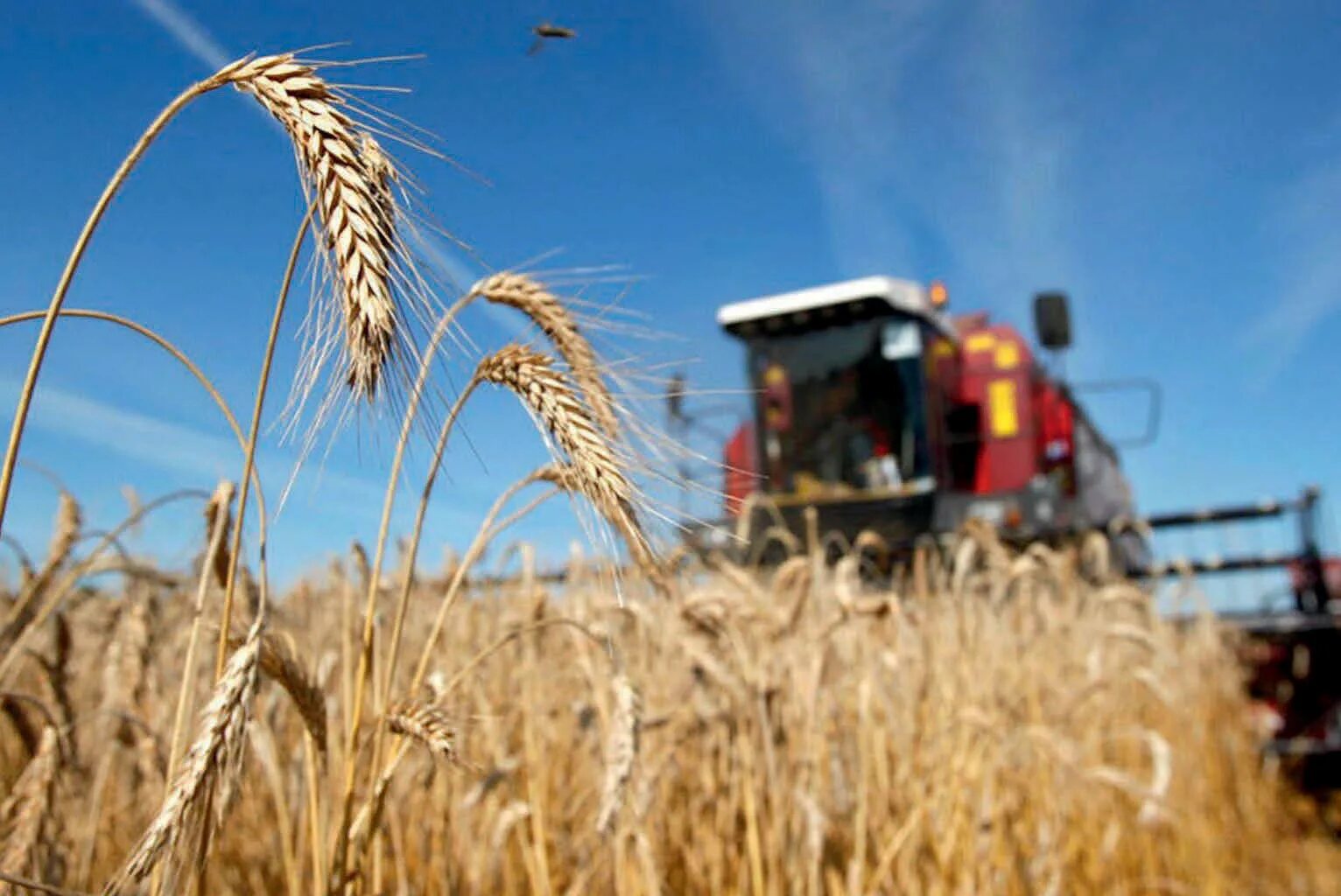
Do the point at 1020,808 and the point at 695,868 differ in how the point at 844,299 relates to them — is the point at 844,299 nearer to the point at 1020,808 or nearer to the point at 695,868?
the point at 1020,808

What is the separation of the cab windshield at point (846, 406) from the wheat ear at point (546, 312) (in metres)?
7.46

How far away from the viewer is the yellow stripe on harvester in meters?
9.95

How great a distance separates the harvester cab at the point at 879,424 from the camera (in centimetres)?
871

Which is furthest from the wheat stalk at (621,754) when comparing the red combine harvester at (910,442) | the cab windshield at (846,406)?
the cab windshield at (846,406)

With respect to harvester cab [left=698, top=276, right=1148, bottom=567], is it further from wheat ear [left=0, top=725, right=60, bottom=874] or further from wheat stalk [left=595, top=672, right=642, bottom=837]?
wheat ear [left=0, top=725, right=60, bottom=874]

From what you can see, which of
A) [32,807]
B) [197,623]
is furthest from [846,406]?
[197,623]

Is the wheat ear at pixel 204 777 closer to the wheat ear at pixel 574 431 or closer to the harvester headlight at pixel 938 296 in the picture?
the wheat ear at pixel 574 431

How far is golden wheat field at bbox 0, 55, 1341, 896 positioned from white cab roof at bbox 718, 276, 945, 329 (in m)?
4.40

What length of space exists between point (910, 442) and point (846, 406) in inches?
24.7

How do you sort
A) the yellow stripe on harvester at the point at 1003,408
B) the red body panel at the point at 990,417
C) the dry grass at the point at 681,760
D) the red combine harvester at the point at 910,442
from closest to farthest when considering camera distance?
the dry grass at the point at 681,760 < the red combine harvester at the point at 910,442 < the red body panel at the point at 990,417 < the yellow stripe on harvester at the point at 1003,408

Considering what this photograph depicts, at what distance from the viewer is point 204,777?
86 cm

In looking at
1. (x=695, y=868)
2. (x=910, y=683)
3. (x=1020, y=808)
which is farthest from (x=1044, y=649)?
(x=695, y=868)

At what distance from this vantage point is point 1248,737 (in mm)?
7211

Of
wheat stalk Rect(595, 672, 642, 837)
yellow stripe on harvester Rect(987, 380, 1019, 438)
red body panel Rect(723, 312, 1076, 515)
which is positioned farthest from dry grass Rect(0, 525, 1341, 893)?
yellow stripe on harvester Rect(987, 380, 1019, 438)
